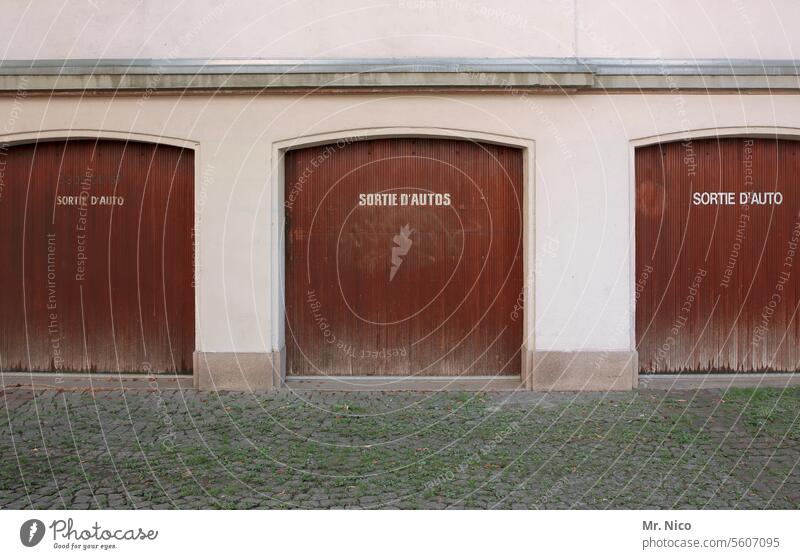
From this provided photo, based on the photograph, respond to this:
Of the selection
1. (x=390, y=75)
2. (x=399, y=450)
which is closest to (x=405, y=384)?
(x=399, y=450)

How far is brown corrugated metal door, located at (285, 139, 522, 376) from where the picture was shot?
415 inches

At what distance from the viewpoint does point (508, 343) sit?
1070 cm

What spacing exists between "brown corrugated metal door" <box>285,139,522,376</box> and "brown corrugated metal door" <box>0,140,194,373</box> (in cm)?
155

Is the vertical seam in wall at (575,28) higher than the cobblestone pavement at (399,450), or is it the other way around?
the vertical seam in wall at (575,28)

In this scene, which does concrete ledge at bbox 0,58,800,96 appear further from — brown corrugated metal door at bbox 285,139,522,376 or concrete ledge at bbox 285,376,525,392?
concrete ledge at bbox 285,376,525,392

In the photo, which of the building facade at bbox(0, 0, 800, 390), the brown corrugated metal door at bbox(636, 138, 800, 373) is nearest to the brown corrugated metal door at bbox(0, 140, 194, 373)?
the building facade at bbox(0, 0, 800, 390)

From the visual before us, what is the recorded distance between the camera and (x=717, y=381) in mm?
10523

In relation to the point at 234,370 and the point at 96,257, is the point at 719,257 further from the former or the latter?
the point at 96,257

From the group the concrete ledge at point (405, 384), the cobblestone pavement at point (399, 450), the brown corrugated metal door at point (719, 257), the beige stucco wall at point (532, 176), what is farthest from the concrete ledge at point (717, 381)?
the concrete ledge at point (405, 384)

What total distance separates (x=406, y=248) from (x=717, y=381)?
14.4 ft

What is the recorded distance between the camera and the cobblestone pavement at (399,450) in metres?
6.48

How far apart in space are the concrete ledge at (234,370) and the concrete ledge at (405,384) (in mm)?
400
